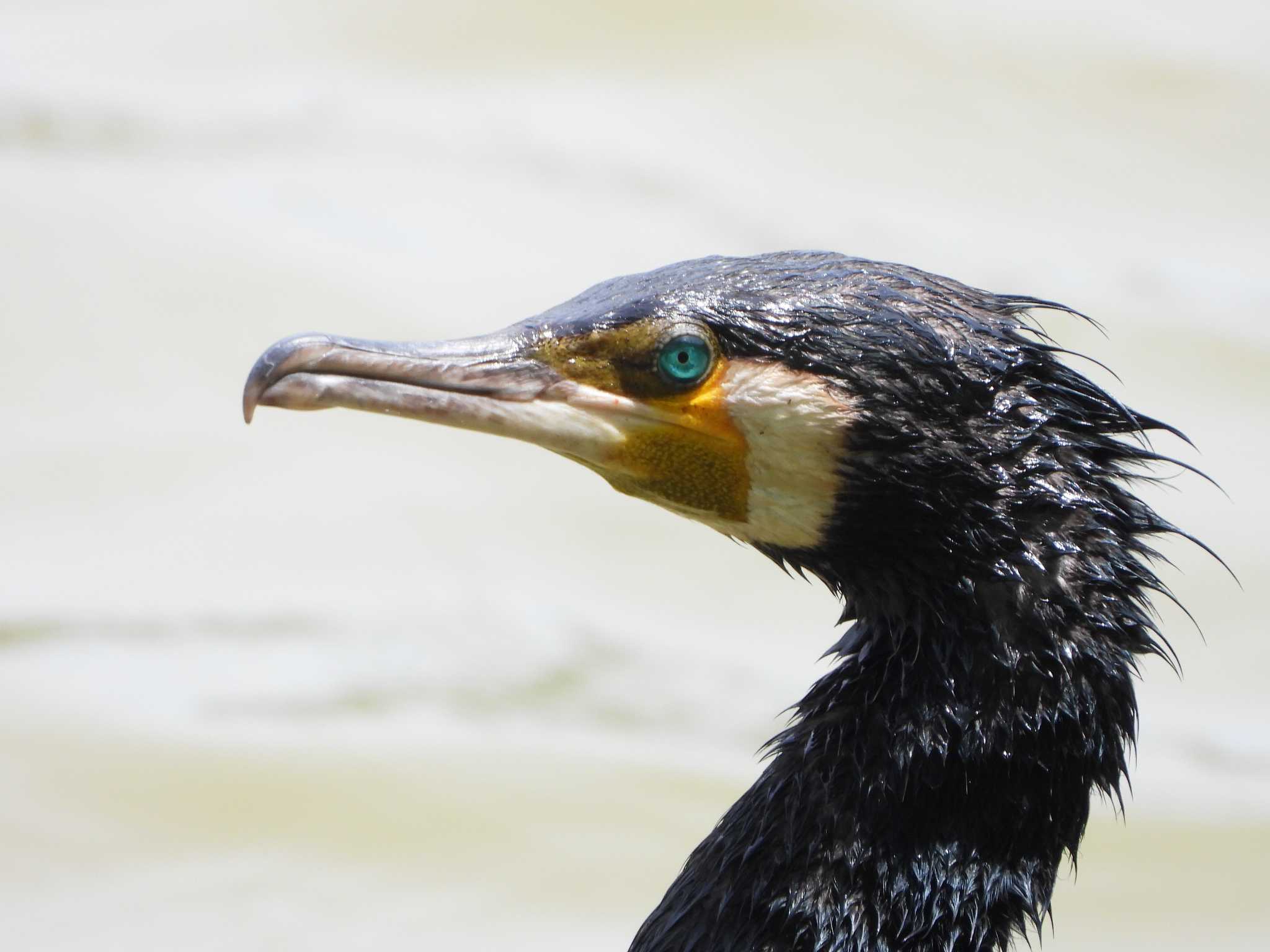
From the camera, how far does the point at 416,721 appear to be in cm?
583

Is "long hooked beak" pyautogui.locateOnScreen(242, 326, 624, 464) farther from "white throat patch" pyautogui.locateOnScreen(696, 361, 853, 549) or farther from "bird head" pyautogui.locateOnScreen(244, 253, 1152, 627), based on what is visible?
"white throat patch" pyautogui.locateOnScreen(696, 361, 853, 549)

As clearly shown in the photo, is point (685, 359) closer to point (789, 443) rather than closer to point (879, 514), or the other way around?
point (789, 443)

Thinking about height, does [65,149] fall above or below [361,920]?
above

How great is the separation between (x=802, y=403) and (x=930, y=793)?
63 cm

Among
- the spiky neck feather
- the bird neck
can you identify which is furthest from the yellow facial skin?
the bird neck

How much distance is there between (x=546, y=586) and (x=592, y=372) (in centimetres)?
350

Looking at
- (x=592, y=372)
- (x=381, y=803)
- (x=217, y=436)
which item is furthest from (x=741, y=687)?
(x=592, y=372)

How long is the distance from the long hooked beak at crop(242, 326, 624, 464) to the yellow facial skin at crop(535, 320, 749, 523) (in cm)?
3

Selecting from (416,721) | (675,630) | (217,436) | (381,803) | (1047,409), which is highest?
(217,436)

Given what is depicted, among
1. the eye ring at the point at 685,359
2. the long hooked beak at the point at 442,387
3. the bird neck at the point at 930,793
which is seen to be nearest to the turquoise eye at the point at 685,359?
the eye ring at the point at 685,359

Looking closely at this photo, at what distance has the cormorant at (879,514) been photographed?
2752mm

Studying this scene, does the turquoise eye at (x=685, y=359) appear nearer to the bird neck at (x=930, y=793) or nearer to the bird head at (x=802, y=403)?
the bird head at (x=802, y=403)

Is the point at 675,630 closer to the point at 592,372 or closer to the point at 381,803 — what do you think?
the point at 381,803

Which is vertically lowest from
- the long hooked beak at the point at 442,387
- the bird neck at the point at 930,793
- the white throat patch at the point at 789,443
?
the bird neck at the point at 930,793
